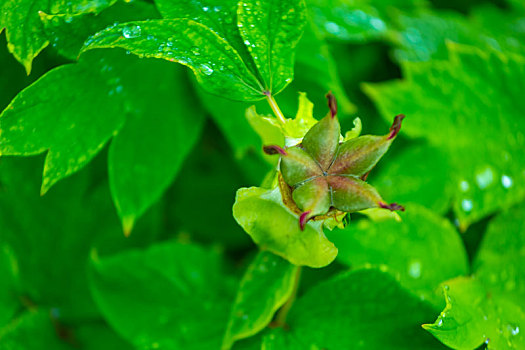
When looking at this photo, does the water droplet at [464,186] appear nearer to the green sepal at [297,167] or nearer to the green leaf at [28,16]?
the green sepal at [297,167]

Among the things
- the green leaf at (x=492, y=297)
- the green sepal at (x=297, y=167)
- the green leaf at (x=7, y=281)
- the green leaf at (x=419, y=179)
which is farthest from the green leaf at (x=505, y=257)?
the green leaf at (x=7, y=281)

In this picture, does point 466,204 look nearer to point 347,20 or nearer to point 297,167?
point 347,20

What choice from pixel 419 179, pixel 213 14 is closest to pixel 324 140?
pixel 213 14

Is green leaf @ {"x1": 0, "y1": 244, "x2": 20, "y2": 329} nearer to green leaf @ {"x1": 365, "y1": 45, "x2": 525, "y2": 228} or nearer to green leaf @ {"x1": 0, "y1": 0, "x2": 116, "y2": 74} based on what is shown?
green leaf @ {"x1": 0, "y1": 0, "x2": 116, "y2": 74}

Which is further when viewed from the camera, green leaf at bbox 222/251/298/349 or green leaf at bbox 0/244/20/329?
green leaf at bbox 0/244/20/329

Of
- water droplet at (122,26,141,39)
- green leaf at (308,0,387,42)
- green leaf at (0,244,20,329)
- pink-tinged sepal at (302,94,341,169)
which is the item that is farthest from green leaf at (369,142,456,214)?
green leaf at (0,244,20,329)

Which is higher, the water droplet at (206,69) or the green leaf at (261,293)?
the water droplet at (206,69)

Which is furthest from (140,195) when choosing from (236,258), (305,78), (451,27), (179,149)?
(451,27)
